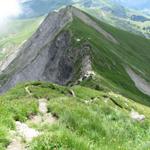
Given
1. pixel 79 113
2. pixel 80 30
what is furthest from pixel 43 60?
pixel 79 113

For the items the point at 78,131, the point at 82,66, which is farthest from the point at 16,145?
the point at 82,66

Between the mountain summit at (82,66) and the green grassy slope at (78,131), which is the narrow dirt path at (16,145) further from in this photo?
the mountain summit at (82,66)

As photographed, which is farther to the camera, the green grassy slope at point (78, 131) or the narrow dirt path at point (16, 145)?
the narrow dirt path at point (16, 145)

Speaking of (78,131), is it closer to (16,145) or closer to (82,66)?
(16,145)

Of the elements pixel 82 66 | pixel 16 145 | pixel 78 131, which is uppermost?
pixel 16 145

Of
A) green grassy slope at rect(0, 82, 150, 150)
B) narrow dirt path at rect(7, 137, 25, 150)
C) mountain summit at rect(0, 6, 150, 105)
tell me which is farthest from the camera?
mountain summit at rect(0, 6, 150, 105)

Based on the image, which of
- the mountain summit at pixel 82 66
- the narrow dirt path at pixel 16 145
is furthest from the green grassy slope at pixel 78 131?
the mountain summit at pixel 82 66

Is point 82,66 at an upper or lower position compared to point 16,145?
lower

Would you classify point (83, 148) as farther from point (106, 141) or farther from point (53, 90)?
point (53, 90)

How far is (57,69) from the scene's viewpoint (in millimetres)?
164375

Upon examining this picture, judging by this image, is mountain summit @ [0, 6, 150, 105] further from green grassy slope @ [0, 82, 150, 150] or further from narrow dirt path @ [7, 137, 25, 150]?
narrow dirt path @ [7, 137, 25, 150]

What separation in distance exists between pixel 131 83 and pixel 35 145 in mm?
140151

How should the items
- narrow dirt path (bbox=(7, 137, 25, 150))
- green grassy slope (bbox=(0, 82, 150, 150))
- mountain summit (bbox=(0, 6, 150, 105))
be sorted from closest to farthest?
1. green grassy slope (bbox=(0, 82, 150, 150))
2. narrow dirt path (bbox=(7, 137, 25, 150))
3. mountain summit (bbox=(0, 6, 150, 105))

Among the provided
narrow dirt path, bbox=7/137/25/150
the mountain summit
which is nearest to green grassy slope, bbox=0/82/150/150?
narrow dirt path, bbox=7/137/25/150
